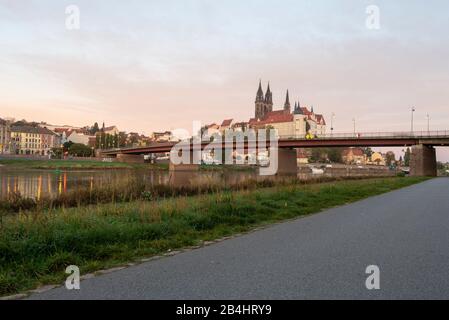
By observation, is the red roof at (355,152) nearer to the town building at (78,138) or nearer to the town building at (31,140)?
the town building at (78,138)

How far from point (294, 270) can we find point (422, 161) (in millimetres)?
62711

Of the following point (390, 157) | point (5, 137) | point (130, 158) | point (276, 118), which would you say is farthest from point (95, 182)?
point (390, 157)

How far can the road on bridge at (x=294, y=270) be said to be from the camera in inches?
186

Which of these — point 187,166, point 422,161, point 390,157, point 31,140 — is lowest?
point 187,166

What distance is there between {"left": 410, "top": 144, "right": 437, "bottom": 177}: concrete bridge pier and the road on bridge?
5764 centimetres

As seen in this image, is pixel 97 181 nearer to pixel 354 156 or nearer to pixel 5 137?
pixel 5 137

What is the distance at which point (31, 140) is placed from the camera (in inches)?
6186

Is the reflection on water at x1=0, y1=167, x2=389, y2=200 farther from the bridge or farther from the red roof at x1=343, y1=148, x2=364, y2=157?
the red roof at x1=343, y1=148, x2=364, y2=157

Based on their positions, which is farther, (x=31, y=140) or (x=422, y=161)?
(x=31, y=140)

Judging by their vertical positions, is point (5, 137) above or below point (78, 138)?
below

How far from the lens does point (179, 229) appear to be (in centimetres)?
880
